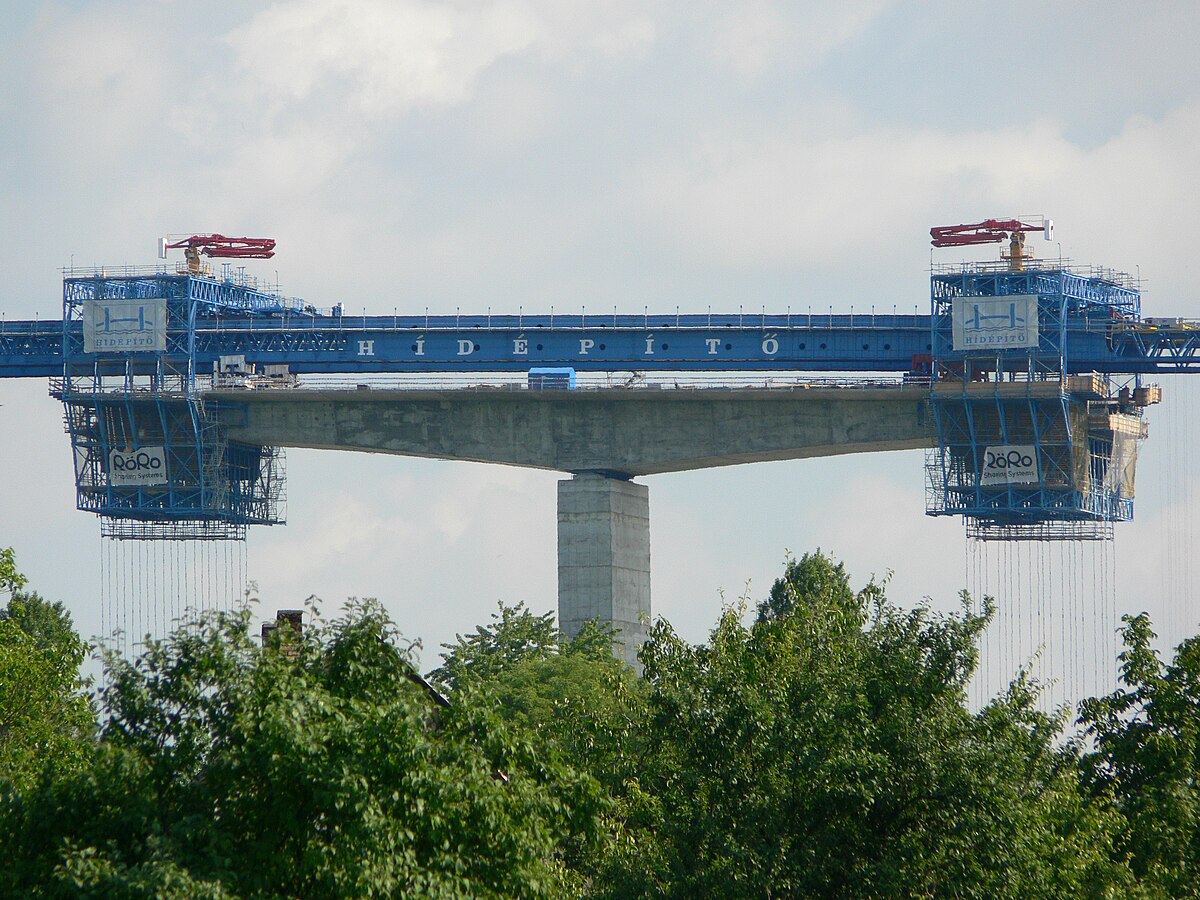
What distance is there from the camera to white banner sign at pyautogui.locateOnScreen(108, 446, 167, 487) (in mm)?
100000

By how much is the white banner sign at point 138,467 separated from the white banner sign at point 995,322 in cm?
3608

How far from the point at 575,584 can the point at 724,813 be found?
194ft

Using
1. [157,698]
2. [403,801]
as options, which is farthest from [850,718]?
[157,698]

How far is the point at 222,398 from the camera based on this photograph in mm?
97625

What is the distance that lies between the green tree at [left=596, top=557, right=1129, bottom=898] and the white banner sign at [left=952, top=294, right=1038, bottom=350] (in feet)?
183

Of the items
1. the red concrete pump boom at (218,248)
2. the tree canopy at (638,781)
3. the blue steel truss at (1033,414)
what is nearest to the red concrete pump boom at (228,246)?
the red concrete pump boom at (218,248)

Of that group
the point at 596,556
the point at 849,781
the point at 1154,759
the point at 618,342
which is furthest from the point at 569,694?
the point at 849,781

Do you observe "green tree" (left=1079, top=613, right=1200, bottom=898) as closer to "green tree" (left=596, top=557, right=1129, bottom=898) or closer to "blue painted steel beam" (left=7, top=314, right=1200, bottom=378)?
"green tree" (left=596, top=557, right=1129, bottom=898)

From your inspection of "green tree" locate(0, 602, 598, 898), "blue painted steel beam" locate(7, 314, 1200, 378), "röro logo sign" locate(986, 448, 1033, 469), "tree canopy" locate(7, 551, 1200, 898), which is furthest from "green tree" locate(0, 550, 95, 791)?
"röro logo sign" locate(986, 448, 1033, 469)

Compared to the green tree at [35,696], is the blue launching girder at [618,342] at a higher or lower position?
higher

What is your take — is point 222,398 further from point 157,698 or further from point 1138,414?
point 157,698

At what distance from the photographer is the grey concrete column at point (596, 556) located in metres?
92.4

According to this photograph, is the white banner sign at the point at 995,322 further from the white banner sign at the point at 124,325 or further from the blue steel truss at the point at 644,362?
the white banner sign at the point at 124,325

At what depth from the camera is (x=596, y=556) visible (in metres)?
92.8
